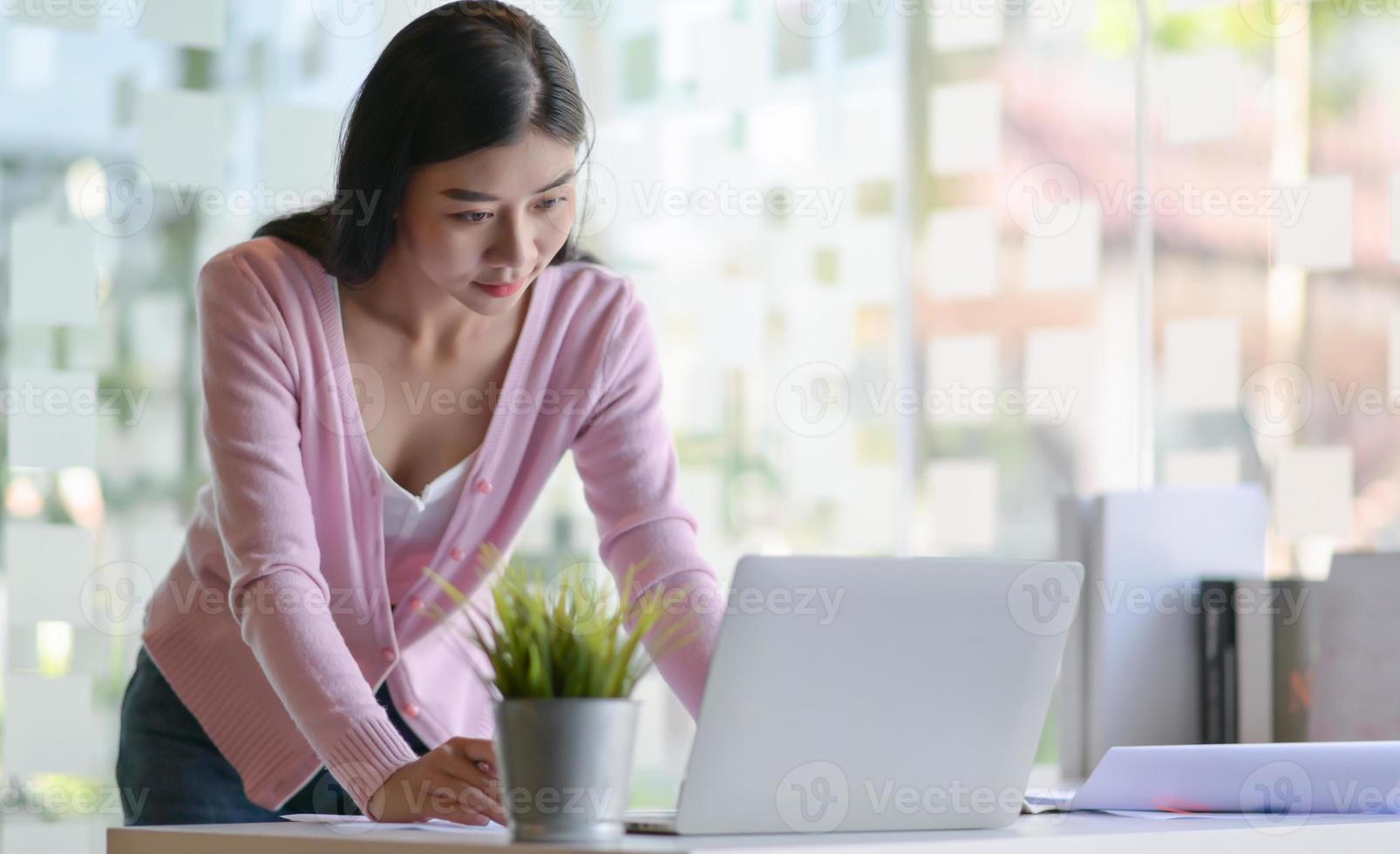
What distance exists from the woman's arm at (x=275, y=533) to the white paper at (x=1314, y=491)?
2111 mm

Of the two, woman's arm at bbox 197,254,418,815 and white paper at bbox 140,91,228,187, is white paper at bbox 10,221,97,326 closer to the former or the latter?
white paper at bbox 140,91,228,187

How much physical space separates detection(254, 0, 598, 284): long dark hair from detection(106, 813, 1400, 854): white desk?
54 cm

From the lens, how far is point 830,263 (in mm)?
3516

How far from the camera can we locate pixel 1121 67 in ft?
10.9

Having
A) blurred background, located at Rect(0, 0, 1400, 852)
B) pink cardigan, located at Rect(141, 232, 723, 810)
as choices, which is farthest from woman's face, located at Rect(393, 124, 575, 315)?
blurred background, located at Rect(0, 0, 1400, 852)

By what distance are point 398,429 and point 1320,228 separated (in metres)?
2.10

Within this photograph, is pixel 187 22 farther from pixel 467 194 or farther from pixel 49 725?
pixel 467 194

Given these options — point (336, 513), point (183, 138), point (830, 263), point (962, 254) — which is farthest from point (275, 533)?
point (962, 254)

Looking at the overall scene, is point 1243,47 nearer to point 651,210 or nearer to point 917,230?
point 917,230

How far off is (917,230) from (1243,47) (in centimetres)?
80

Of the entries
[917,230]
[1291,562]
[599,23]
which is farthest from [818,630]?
[917,230]

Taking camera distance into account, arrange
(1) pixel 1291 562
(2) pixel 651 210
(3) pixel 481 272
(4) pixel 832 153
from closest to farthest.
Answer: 1. (3) pixel 481 272
2. (1) pixel 1291 562
3. (2) pixel 651 210
4. (4) pixel 832 153

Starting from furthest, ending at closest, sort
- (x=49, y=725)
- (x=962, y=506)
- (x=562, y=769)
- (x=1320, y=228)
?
(x=962, y=506) < (x=1320, y=228) < (x=49, y=725) < (x=562, y=769)

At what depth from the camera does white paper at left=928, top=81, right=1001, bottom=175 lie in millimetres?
3547
